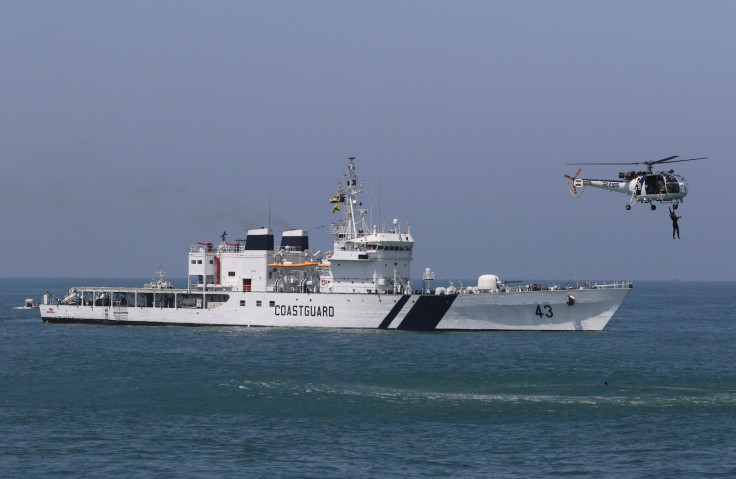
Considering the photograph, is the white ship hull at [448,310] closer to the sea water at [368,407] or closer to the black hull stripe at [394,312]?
the black hull stripe at [394,312]

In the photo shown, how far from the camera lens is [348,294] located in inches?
2146

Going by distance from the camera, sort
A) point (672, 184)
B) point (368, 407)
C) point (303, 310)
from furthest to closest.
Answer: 1. point (303, 310)
2. point (672, 184)
3. point (368, 407)

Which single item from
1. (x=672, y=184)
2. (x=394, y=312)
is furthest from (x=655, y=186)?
(x=394, y=312)

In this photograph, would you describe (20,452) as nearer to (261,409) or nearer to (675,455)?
(261,409)

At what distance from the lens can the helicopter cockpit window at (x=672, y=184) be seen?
44.8 m

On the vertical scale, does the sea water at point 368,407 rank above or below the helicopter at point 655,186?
below

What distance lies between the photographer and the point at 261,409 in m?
32.1

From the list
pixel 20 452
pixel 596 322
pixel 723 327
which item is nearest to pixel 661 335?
pixel 596 322

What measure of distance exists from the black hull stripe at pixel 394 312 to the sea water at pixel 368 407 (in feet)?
2.95

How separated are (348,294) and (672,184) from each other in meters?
19.8

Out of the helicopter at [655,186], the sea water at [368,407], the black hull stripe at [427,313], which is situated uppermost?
the helicopter at [655,186]

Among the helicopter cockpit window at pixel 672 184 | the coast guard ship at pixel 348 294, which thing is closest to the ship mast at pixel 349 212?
the coast guard ship at pixel 348 294

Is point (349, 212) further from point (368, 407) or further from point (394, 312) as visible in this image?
point (368, 407)

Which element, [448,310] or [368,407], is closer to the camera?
[368,407]
